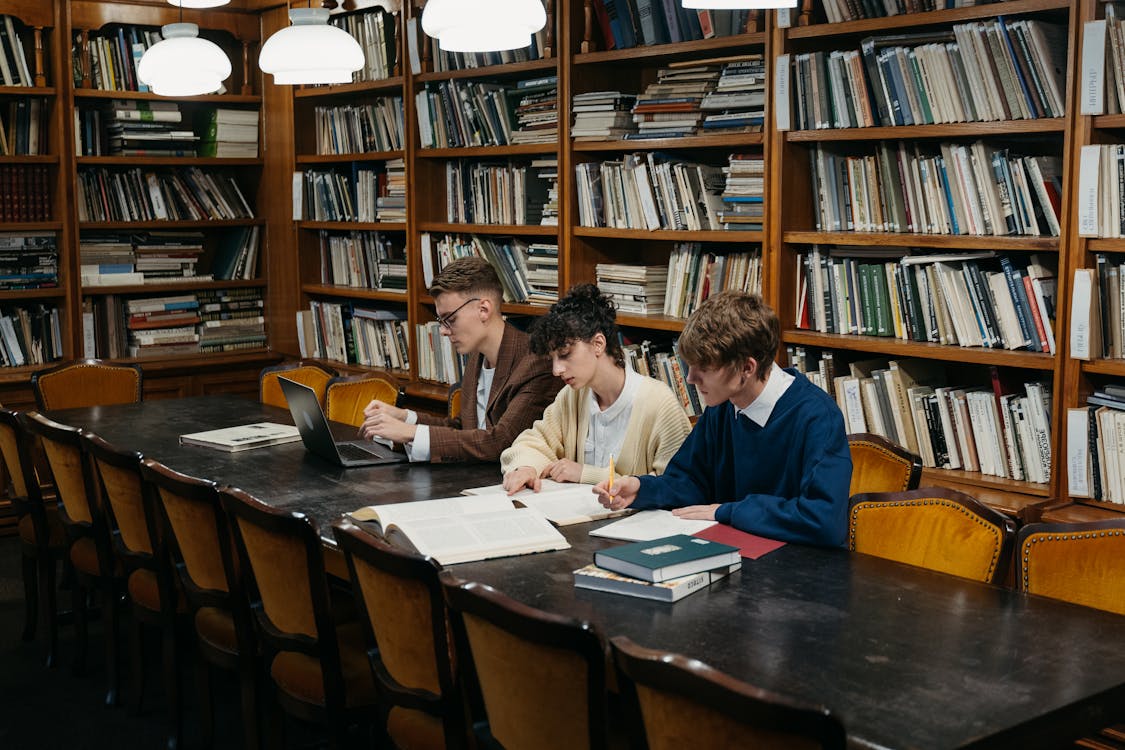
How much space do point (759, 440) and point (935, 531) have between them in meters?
0.43

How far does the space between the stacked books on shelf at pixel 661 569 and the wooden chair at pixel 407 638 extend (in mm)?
306

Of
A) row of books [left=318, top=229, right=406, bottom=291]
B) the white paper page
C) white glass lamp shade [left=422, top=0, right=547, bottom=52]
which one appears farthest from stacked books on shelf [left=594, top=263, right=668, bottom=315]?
the white paper page

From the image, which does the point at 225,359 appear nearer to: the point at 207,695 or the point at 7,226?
the point at 7,226

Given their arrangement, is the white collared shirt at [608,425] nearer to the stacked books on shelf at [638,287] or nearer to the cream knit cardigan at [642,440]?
the cream knit cardigan at [642,440]

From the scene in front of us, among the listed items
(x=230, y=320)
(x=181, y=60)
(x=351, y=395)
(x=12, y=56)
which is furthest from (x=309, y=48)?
Answer: (x=230, y=320)

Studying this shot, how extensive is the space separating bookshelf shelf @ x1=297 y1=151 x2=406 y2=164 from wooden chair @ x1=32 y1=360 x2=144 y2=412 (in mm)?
1460

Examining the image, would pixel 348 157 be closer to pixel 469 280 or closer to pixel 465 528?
pixel 469 280

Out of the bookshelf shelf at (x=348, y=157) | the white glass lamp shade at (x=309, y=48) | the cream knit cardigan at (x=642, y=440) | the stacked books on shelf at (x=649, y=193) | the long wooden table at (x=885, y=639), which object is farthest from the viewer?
the bookshelf shelf at (x=348, y=157)

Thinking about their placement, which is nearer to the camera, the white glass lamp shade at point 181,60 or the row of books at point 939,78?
the row of books at point 939,78

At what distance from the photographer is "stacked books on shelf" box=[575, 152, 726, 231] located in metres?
4.51

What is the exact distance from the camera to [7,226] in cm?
589

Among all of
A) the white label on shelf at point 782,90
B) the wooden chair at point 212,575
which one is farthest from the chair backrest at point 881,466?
the wooden chair at point 212,575

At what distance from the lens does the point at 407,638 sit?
2.38 meters

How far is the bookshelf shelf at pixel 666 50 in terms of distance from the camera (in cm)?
419
